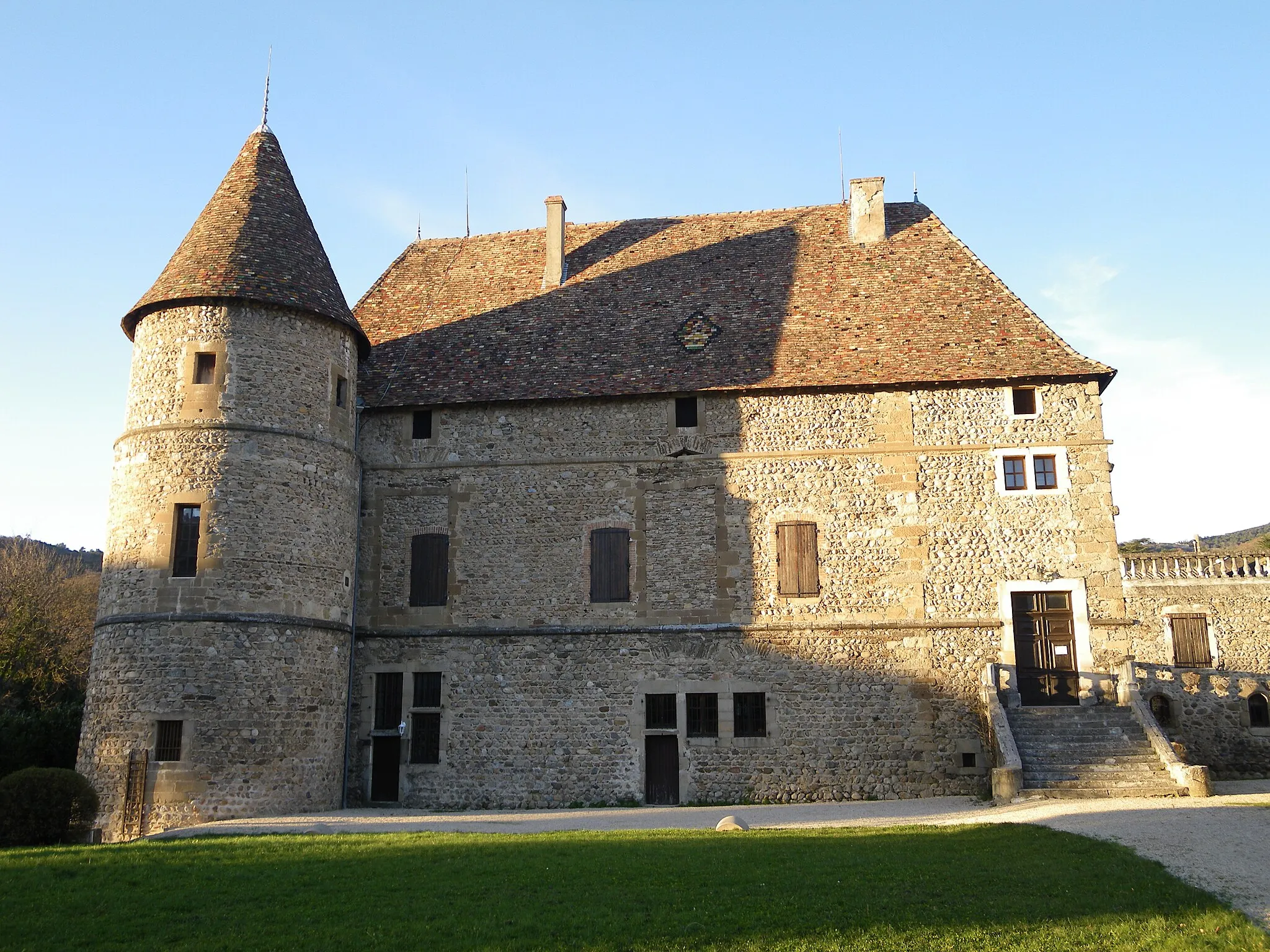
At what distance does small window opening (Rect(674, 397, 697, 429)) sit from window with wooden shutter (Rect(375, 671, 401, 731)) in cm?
672

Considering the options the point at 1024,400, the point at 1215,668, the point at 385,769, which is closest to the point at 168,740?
the point at 385,769

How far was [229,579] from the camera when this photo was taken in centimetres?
1680

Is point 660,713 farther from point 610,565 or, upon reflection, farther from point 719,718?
point 610,565

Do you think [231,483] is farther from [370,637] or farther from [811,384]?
[811,384]

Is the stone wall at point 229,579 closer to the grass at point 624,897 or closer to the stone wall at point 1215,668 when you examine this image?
the grass at point 624,897

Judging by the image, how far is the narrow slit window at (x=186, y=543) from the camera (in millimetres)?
16922

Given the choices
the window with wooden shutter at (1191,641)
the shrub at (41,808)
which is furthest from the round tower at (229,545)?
the window with wooden shutter at (1191,641)

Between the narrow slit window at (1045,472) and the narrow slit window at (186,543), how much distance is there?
14.0 meters

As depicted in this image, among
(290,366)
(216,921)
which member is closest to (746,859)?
(216,921)

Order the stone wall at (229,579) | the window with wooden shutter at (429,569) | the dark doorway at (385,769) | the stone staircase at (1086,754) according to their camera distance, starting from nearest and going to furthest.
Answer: the stone staircase at (1086,754)
the stone wall at (229,579)
the dark doorway at (385,769)
the window with wooden shutter at (429,569)

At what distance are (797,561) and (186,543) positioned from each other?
33.1ft

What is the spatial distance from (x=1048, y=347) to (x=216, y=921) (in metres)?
16.2

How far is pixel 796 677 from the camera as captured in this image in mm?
18031

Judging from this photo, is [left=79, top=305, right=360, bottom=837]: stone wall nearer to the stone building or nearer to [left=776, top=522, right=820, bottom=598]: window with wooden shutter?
the stone building
